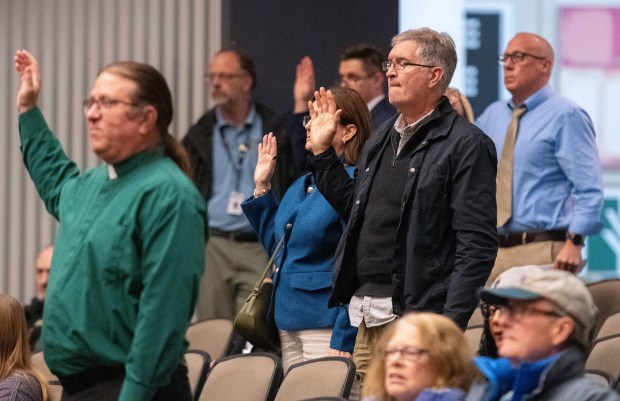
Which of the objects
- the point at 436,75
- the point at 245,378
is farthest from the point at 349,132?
the point at 245,378

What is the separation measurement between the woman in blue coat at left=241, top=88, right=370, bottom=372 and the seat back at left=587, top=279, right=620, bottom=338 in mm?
1578

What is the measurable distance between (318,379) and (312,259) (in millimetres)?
489

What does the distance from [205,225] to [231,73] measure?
3792 mm

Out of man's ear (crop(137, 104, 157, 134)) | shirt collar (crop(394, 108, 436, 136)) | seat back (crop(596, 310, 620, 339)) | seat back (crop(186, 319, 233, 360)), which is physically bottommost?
seat back (crop(186, 319, 233, 360))

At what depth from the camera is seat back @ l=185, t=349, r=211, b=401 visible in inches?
215

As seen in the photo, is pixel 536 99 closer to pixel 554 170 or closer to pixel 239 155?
pixel 554 170

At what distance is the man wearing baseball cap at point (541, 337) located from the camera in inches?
122

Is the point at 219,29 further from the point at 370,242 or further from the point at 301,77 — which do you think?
the point at 370,242

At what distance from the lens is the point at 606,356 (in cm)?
484

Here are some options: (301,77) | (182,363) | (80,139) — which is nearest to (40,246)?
(80,139)

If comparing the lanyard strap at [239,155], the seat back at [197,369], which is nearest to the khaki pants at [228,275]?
the lanyard strap at [239,155]

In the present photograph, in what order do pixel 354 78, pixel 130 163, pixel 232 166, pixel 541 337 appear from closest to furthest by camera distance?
pixel 541 337 < pixel 130 163 < pixel 354 78 < pixel 232 166

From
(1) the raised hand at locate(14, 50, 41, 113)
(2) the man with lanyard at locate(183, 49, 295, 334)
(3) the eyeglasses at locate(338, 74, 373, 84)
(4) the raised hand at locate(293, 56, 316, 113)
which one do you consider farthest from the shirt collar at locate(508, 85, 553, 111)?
(1) the raised hand at locate(14, 50, 41, 113)

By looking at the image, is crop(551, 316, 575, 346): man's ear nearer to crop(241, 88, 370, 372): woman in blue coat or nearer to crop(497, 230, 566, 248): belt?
crop(241, 88, 370, 372): woman in blue coat
